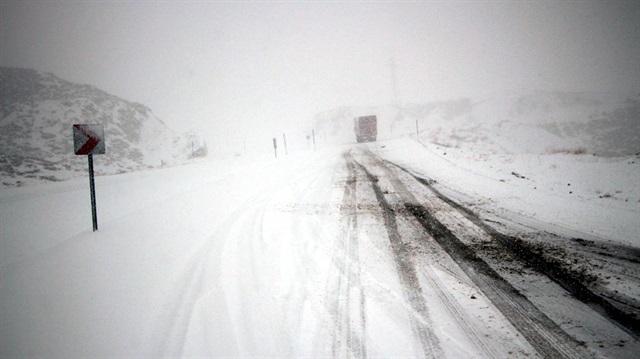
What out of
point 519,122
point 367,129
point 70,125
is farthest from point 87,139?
point 519,122

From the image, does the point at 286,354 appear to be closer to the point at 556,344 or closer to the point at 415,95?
the point at 556,344

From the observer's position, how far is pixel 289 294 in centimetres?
290

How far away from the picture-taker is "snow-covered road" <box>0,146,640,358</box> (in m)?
2.19

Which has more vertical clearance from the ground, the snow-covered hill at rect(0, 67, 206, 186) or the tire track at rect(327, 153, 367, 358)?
the snow-covered hill at rect(0, 67, 206, 186)

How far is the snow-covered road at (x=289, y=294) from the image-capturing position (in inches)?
86.3

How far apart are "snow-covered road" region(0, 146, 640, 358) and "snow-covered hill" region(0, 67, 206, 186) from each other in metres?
23.0

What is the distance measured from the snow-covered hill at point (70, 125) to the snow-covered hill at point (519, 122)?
110ft

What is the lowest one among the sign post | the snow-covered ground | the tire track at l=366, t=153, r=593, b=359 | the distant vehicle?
the tire track at l=366, t=153, r=593, b=359

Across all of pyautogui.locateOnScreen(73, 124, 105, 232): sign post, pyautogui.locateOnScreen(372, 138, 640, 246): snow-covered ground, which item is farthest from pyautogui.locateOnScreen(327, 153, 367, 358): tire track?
pyautogui.locateOnScreen(73, 124, 105, 232): sign post

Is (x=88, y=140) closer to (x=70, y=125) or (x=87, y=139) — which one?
(x=87, y=139)

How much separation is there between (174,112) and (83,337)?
184 metres

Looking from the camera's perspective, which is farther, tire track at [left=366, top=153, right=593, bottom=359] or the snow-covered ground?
the snow-covered ground

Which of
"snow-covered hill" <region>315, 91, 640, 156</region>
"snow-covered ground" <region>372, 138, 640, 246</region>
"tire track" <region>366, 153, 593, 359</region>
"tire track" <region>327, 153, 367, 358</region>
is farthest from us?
"snow-covered hill" <region>315, 91, 640, 156</region>

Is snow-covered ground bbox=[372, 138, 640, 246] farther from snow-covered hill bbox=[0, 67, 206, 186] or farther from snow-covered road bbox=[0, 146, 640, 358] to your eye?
snow-covered hill bbox=[0, 67, 206, 186]
